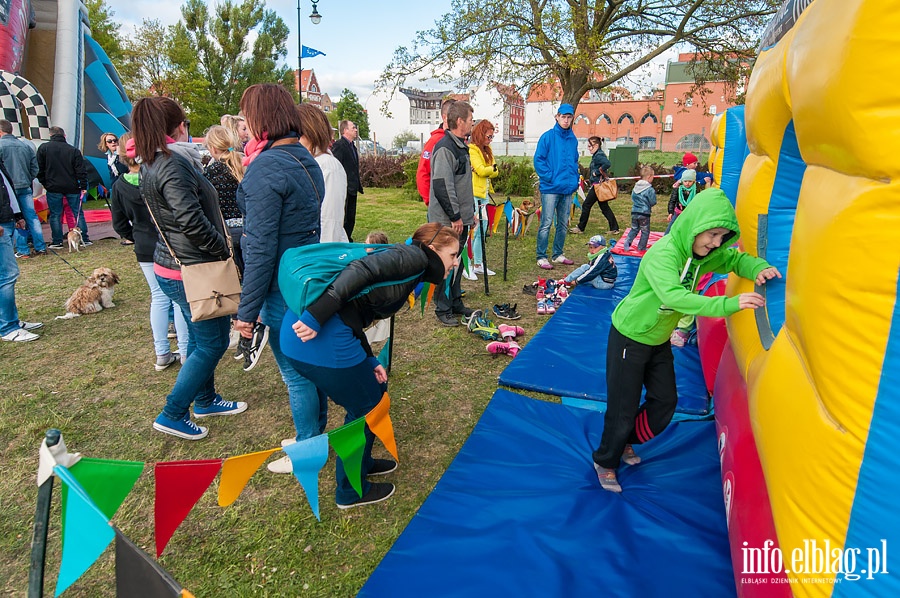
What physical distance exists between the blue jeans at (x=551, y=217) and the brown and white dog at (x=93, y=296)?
211 inches

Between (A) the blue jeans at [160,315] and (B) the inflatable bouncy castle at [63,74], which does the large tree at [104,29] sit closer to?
(B) the inflatable bouncy castle at [63,74]

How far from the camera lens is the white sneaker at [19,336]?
16.4 feet

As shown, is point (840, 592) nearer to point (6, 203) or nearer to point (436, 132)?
point (436, 132)

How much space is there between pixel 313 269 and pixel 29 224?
8213 millimetres

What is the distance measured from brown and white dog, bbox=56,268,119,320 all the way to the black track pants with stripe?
5.51 m

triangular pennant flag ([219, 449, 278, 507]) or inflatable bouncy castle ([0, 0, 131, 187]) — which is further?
inflatable bouncy castle ([0, 0, 131, 187])

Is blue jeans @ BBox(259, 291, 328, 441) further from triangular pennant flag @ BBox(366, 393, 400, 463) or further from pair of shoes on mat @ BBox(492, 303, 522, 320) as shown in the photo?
pair of shoes on mat @ BBox(492, 303, 522, 320)

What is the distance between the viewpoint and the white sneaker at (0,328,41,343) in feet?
16.4

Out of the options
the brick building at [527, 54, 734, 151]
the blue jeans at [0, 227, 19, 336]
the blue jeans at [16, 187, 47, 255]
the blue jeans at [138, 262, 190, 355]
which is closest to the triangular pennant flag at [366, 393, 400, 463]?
the blue jeans at [138, 262, 190, 355]

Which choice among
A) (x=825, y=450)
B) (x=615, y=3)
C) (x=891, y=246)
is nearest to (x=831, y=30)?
(x=891, y=246)

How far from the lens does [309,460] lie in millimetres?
2150

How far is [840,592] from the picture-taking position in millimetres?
1356

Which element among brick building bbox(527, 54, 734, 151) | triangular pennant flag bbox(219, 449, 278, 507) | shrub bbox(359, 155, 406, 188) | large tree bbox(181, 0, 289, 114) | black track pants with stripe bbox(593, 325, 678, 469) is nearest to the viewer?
triangular pennant flag bbox(219, 449, 278, 507)

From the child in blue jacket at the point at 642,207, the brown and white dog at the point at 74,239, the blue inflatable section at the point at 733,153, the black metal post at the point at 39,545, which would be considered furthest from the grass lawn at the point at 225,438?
the child in blue jacket at the point at 642,207
